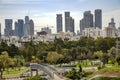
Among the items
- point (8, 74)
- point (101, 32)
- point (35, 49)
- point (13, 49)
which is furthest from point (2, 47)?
point (101, 32)

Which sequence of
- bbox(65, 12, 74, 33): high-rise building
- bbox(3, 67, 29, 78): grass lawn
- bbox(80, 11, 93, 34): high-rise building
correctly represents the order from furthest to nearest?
1. bbox(65, 12, 74, 33): high-rise building
2. bbox(80, 11, 93, 34): high-rise building
3. bbox(3, 67, 29, 78): grass lawn

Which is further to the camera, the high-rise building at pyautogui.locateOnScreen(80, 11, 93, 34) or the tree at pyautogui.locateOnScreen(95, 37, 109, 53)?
the high-rise building at pyautogui.locateOnScreen(80, 11, 93, 34)

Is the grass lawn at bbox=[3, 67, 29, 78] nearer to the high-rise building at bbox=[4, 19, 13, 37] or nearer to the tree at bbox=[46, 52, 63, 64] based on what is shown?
the tree at bbox=[46, 52, 63, 64]

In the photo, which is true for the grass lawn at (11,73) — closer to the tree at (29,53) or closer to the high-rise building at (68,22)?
the tree at (29,53)

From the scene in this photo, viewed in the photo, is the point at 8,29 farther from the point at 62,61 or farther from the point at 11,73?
the point at 11,73

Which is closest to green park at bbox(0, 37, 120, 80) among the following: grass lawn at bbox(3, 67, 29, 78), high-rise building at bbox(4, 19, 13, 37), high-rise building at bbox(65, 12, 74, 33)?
grass lawn at bbox(3, 67, 29, 78)

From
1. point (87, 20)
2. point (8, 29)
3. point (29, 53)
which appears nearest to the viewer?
point (29, 53)

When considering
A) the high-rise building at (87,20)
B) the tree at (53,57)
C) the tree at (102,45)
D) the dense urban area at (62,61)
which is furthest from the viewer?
the high-rise building at (87,20)

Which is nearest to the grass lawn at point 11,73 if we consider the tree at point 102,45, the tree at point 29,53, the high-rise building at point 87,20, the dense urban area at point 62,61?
the dense urban area at point 62,61

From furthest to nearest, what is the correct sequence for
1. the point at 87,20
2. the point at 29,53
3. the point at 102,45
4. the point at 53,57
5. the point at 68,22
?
the point at 68,22, the point at 87,20, the point at 102,45, the point at 29,53, the point at 53,57

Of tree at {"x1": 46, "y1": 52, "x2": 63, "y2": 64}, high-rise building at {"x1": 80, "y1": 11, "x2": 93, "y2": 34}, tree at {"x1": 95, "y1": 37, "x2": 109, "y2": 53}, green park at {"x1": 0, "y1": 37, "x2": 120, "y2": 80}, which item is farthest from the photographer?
high-rise building at {"x1": 80, "y1": 11, "x2": 93, "y2": 34}

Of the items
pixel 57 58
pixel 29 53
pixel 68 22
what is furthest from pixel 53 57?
pixel 68 22

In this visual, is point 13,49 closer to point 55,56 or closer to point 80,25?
point 55,56

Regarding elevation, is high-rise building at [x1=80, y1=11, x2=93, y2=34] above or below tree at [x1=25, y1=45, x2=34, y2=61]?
above
